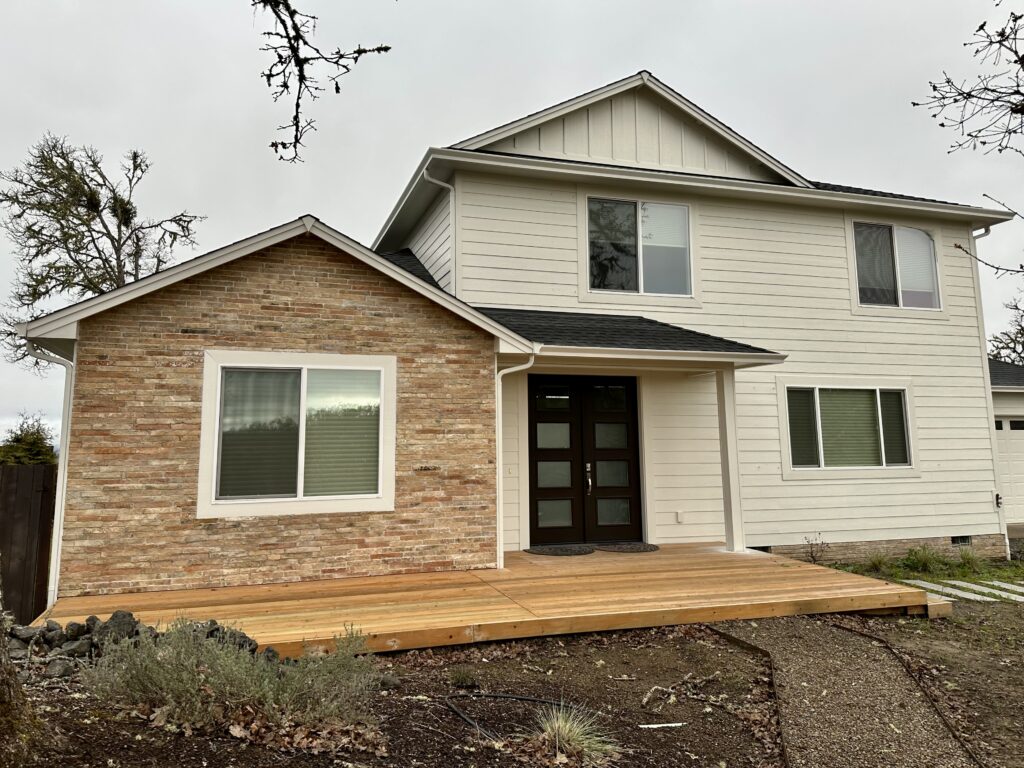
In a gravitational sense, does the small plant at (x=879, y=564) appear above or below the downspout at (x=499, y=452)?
below

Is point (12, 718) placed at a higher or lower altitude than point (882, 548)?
higher

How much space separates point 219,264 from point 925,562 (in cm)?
1018

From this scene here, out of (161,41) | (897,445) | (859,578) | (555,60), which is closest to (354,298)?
(161,41)

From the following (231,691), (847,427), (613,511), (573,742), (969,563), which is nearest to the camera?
(231,691)

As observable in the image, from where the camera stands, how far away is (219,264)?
21.7 feet

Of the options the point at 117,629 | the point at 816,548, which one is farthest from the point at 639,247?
the point at 117,629

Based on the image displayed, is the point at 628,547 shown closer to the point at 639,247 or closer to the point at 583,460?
the point at 583,460

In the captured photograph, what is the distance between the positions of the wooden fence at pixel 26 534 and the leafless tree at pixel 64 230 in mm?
13642

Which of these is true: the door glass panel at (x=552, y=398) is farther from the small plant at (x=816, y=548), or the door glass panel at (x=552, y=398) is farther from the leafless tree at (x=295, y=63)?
the leafless tree at (x=295, y=63)

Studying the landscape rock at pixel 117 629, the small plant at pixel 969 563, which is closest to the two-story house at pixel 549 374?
the small plant at pixel 969 563

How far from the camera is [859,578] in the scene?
713cm

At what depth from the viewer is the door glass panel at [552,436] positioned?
9.06 meters

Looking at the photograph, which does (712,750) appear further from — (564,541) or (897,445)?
(897,445)

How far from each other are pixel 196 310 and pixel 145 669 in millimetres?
4162
